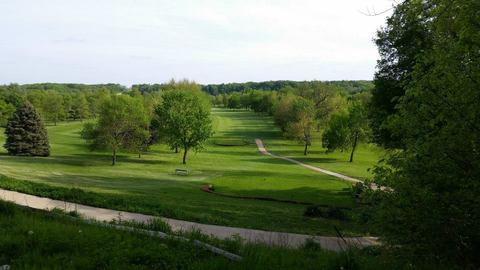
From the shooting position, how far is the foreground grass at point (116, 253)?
6.04 m

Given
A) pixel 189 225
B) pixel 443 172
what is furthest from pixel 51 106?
pixel 443 172

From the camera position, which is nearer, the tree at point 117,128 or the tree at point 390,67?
the tree at point 390,67

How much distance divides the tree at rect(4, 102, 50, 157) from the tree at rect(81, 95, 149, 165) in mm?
5261

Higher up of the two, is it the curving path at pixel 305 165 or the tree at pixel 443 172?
the tree at pixel 443 172

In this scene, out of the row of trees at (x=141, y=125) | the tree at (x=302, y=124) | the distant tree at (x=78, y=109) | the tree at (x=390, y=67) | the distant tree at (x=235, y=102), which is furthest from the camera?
the distant tree at (x=235, y=102)

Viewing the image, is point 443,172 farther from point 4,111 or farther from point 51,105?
point 51,105

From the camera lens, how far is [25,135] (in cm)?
5331

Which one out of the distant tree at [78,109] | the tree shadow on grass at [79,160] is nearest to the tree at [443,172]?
the tree shadow on grass at [79,160]

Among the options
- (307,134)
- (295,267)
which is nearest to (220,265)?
(295,267)

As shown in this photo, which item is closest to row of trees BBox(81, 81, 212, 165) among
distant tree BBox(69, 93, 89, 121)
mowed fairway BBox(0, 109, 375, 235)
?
mowed fairway BBox(0, 109, 375, 235)

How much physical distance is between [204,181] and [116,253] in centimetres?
3144

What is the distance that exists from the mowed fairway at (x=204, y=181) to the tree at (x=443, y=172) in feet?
27.4

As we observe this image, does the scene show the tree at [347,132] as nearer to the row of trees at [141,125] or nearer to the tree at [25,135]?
the row of trees at [141,125]

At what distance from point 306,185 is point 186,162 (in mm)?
22739
